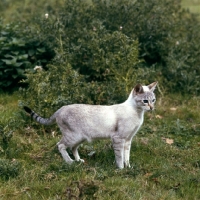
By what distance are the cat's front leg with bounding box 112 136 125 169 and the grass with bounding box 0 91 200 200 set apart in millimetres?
115

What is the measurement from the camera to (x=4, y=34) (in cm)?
939

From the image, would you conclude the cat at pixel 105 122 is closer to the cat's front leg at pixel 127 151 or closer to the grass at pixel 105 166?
the cat's front leg at pixel 127 151

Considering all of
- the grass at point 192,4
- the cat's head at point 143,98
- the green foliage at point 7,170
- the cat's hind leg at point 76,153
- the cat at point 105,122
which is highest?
the grass at point 192,4

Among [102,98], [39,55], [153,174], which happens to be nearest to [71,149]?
[153,174]

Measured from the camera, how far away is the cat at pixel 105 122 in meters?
6.17

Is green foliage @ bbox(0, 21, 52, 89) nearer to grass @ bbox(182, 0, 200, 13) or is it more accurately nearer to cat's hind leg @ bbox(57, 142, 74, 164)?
cat's hind leg @ bbox(57, 142, 74, 164)

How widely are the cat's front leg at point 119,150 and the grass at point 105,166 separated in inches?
4.5

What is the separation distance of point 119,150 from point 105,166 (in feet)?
0.89

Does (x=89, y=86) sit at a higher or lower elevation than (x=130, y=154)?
higher

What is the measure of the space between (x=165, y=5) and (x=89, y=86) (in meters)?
3.25

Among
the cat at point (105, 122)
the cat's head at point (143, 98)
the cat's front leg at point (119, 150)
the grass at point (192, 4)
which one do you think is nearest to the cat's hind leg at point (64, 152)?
the cat at point (105, 122)

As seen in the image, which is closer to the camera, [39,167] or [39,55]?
[39,167]

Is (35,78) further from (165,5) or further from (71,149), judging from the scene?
(165,5)

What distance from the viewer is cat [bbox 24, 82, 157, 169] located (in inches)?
243
